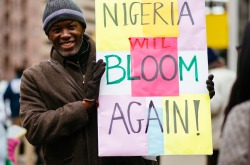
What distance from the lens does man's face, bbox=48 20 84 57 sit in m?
4.94

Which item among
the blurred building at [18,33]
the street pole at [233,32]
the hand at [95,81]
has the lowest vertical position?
the hand at [95,81]

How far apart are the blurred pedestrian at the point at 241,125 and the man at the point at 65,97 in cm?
130

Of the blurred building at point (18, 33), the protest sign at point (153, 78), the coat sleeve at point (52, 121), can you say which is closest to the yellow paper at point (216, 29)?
the protest sign at point (153, 78)

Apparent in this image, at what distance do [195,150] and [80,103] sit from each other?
26.7 inches

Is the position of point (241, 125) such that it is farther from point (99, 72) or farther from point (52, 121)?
point (52, 121)

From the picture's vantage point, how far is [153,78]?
4934 millimetres

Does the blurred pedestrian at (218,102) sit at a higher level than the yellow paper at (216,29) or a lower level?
lower

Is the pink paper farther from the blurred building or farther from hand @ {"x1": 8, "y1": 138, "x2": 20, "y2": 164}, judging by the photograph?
the blurred building

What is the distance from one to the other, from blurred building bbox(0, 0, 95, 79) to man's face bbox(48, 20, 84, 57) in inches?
3366

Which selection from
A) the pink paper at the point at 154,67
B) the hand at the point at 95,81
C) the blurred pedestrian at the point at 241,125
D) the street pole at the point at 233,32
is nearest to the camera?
the blurred pedestrian at the point at 241,125

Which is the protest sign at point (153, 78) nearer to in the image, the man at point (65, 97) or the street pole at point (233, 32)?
the man at point (65, 97)

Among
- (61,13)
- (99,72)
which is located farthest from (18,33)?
(99,72)

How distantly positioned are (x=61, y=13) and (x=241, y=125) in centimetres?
182

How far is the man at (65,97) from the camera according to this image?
190 inches
